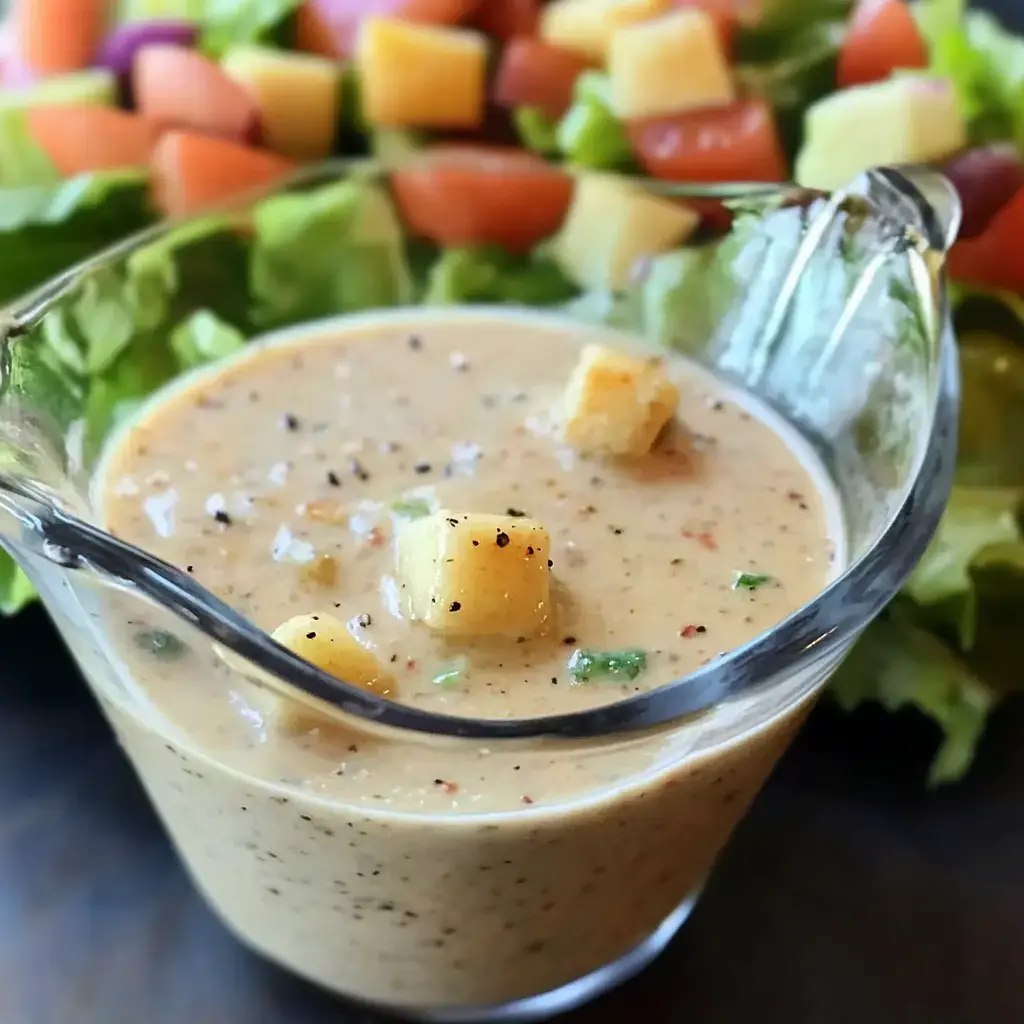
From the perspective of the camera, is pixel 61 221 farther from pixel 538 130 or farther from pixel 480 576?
pixel 480 576

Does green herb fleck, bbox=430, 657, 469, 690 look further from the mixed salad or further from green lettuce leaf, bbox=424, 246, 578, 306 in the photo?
green lettuce leaf, bbox=424, 246, 578, 306

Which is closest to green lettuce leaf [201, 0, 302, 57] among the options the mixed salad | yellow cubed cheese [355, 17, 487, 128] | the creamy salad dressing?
the mixed salad

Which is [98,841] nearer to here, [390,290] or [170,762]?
[170,762]

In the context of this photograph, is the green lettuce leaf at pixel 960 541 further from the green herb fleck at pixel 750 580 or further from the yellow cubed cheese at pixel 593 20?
the yellow cubed cheese at pixel 593 20

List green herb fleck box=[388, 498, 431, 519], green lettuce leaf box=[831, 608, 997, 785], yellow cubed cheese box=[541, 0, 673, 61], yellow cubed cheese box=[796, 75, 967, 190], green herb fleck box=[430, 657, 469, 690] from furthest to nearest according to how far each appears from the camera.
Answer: yellow cubed cheese box=[541, 0, 673, 61] → yellow cubed cheese box=[796, 75, 967, 190] → green lettuce leaf box=[831, 608, 997, 785] → green herb fleck box=[388, 498, 431, 519] → green herb fleck box=[430, 657, 469, 690]

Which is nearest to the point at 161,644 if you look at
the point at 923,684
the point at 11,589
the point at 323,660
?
the point at 323,660

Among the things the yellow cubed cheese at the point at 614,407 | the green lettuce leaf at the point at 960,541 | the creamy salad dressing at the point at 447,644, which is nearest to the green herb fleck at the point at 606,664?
the creamy salad dressing at the point at 447,644
